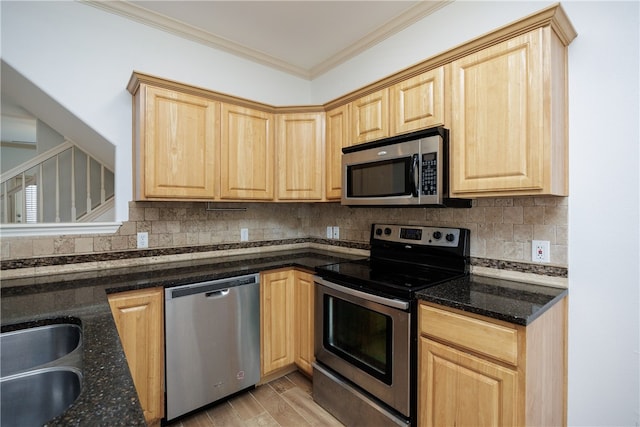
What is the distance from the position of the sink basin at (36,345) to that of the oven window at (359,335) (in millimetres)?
1333

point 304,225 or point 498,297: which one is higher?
point 304,225

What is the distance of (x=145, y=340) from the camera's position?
178 cm

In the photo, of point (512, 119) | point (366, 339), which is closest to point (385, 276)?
point (366, 339)

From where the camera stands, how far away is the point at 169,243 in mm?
2385

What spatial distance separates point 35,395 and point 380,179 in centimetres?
184

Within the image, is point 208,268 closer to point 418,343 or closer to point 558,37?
point 418,343

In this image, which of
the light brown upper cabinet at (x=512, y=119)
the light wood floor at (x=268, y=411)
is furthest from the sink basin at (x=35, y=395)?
the light brown upper cabinet at (x=512, y=119)

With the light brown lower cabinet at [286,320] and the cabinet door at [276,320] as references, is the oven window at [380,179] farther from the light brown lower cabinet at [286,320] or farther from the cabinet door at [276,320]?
the cabinet door at [276,320]

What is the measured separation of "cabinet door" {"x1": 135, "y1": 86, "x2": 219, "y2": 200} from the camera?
202 centimetres

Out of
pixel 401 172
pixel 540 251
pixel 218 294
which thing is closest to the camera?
pixel 540 251

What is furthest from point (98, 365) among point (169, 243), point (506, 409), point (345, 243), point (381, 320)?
point (345, 243)

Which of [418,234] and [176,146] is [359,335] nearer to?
[418,234]

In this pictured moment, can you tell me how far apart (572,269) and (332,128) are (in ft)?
5.92

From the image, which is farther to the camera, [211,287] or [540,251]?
[211,287]
